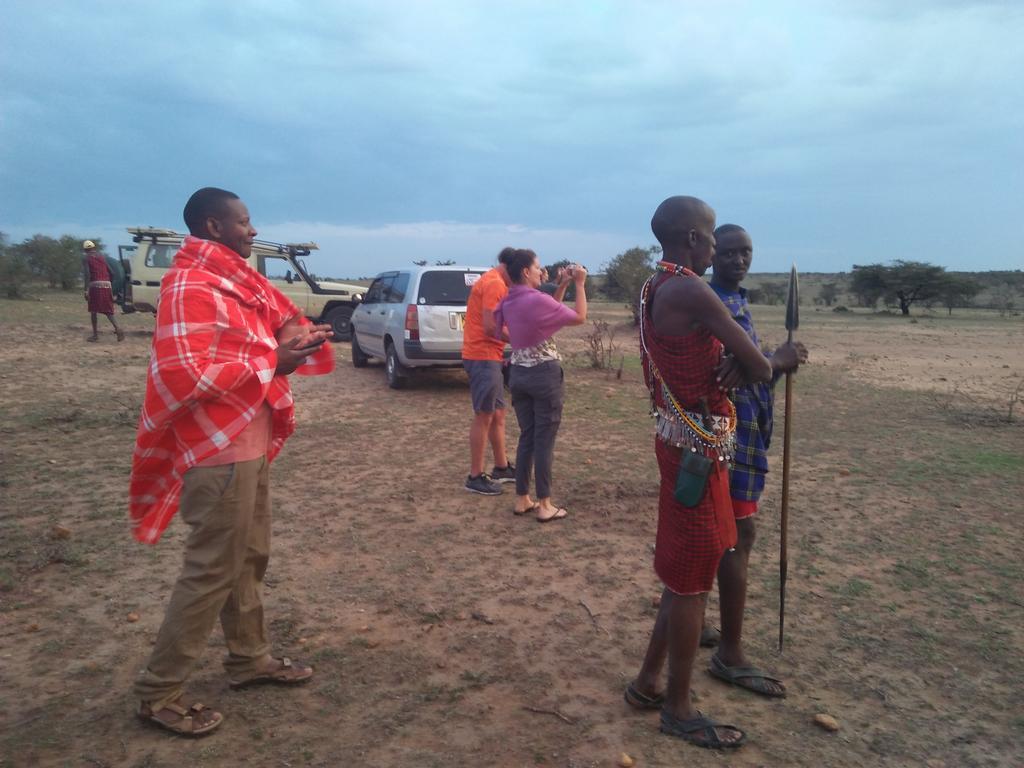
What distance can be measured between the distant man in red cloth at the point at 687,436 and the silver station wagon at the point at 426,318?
678 cm

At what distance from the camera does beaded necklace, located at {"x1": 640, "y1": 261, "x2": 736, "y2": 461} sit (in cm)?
259

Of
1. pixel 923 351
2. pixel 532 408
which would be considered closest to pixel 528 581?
pixel 532 408

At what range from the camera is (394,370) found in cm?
1051

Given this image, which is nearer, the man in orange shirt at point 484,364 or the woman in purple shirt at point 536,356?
the woman in purple shirt at point 536,356

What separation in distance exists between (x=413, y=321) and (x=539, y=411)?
511 centimetres

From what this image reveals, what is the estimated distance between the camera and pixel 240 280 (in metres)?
2.75

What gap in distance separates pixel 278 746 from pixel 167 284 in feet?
5.66

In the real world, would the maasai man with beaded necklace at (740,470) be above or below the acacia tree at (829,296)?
below

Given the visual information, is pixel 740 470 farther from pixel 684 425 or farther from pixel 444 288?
pixel 444 288

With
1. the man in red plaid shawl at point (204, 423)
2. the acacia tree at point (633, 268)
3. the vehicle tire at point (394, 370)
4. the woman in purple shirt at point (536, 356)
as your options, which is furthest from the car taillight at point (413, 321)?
the acacia tree at point (633, 268)

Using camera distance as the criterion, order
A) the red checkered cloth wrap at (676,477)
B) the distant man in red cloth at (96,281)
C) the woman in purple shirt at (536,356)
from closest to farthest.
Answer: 1. the red checkered cloth wrap at (676,477)
2. the woman in purple shirt at (536,356)
3. the distant man in red cloth at (96,281)

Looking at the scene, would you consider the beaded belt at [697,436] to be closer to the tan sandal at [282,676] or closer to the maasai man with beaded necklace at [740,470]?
the maasai man with beaded necklace at [740,470]

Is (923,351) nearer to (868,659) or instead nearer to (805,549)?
(805,549)

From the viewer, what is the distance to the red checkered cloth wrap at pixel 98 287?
44.5ft
